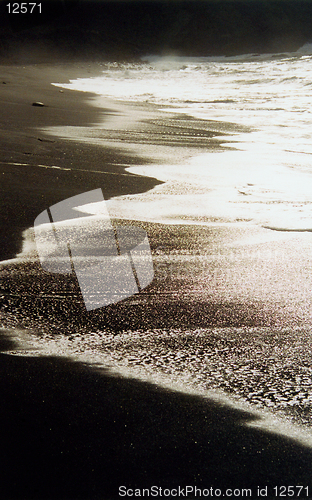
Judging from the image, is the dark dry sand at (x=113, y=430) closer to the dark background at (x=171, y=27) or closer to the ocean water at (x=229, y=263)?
the ocean water at (x=229, y=263)

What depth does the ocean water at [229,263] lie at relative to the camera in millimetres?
2184

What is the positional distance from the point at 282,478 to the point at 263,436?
0.19 meters

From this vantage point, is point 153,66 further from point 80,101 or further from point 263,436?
point 263,436

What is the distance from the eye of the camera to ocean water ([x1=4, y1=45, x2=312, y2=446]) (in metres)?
2.18

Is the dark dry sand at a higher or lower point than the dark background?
lower

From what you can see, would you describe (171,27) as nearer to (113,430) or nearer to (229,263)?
(229,263)

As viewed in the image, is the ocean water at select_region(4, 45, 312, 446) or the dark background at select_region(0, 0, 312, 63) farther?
the dark background at select_region(0, 0, 312, 63)

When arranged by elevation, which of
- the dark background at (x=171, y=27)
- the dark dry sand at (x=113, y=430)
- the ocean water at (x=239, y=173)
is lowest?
the dark dry sand at (x=113, y=430)

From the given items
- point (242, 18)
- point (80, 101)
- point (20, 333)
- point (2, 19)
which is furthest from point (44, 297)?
point (242, 18)

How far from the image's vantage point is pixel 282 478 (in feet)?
5.51

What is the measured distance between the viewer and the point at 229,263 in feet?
11.1

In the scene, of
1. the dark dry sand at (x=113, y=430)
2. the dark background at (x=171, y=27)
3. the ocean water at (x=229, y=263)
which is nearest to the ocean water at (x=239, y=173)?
the ocean water at (x=229, y=263)

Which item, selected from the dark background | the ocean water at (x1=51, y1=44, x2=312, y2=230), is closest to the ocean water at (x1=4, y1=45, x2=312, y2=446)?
the ocean water at (x1=51, y1=44, x2=312, y2=230)

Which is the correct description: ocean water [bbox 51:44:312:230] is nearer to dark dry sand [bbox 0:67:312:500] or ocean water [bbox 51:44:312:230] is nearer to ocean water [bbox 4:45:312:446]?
ocean water [bbox 4:45:312:446]
